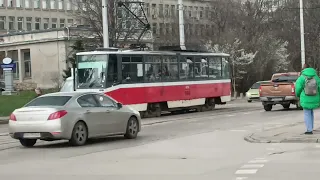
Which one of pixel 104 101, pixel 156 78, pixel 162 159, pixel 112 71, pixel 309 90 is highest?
pixel 112 71

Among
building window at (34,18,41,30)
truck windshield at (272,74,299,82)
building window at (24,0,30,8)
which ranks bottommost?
truck windshield at (272,74,299,82)

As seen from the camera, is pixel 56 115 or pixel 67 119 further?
pixel 67 119

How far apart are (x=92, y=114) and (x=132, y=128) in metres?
1.94

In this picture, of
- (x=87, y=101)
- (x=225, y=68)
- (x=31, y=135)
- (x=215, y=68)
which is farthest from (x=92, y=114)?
(x=225, y=68)

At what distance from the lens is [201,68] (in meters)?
33.8

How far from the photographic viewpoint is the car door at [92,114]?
1625 centimetres

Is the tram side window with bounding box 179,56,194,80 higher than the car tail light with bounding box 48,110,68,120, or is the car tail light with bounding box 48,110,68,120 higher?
the tram side window with bounding box 179,56,194,80

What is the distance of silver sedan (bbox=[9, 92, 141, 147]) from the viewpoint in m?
15.5

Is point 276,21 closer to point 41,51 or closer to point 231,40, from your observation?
point 231,40

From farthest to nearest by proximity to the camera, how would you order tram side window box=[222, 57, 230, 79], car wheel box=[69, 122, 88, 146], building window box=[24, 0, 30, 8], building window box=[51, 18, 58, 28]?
1. building window box=[51, 18, 58, 28]
2. building window box=[24, 0, 30, 8]
3. tram side window box=[222, 57, 230, 79]
4. car wheel box=[69, 122, 88, 146]

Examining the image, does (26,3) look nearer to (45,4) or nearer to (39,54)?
(45,4)

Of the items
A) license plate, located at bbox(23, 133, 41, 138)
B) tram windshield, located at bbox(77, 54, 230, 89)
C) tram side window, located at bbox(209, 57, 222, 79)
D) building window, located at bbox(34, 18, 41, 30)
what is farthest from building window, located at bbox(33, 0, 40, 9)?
license plate, located at bbox(23, 133, 41, 138)

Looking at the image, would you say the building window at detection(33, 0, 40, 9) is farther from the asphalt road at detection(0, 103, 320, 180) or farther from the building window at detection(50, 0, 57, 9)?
the asphalt road at detection(0, 103, 320, 180)

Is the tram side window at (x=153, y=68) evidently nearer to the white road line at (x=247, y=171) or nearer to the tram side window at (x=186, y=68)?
the tram side window at (x=186, y=68)
